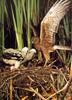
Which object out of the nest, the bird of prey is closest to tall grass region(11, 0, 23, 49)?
the bird of prey

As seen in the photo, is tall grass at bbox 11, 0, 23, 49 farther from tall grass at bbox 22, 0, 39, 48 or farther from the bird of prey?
the bird of prey

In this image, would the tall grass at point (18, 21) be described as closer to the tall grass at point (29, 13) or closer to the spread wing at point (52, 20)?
the tall grass at point (29, 13)

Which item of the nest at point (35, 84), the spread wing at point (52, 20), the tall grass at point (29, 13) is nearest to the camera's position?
the nest at point (35, 84)

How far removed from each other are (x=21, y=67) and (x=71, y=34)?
63cm

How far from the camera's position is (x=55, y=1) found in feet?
15.9

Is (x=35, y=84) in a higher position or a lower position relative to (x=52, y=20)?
lower

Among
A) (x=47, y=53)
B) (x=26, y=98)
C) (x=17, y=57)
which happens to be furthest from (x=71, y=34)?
(x=26, y=98)

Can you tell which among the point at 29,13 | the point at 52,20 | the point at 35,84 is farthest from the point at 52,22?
the point at 35,84

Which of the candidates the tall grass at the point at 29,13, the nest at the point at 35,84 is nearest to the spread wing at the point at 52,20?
the tall grass at the point at 29,13

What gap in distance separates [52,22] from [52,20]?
0.02m

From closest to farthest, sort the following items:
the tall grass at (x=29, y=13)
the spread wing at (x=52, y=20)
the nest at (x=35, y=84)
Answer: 1. the nest at (x=35, y=84)
2. the spread wing at (x=52, y=20)
3. the tall grass at (x=29, y=13)

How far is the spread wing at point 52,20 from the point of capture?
4.63 meters

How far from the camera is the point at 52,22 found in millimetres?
4656

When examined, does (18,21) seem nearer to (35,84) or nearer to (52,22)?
(52,22)
